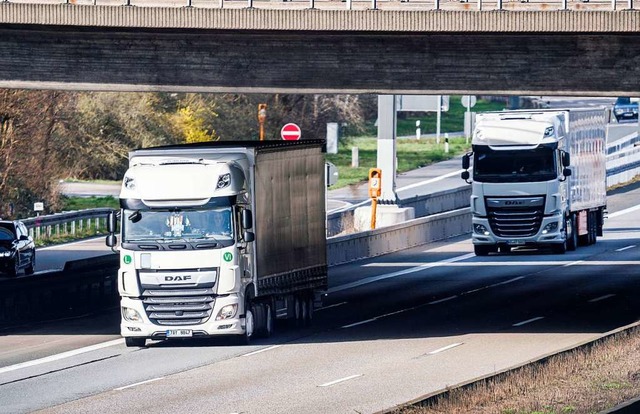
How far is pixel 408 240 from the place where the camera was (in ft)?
159

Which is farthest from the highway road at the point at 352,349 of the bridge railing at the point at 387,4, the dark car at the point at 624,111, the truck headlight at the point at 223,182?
the dark car at the point at 624,111

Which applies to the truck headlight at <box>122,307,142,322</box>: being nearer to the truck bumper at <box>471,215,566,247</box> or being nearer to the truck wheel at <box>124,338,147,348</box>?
the truck wheel at <box>124,338,147,348</box>

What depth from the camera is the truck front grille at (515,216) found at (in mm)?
42875

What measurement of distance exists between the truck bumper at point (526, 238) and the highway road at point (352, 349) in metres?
1.96

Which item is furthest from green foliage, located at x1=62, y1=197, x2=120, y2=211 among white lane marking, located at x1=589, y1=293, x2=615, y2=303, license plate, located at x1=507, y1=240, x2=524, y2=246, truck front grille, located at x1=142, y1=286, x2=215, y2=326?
truck front grille, located at x1=142, y1=286, x2=215, y2=326

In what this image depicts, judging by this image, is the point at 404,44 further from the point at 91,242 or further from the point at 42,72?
the point at 91,242

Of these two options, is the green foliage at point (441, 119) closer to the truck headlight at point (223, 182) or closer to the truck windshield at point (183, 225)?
the truck headlight at point (223, 182)

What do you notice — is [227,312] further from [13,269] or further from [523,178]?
[523,178]

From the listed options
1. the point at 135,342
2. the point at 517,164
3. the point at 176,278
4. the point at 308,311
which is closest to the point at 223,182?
the point at 176,278

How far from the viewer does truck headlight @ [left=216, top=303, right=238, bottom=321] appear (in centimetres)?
2566

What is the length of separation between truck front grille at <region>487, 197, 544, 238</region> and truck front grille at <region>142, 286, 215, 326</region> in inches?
739

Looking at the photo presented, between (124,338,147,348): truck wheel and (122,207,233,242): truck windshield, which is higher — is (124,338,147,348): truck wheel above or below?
below

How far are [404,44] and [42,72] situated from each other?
6.87m

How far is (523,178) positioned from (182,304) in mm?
18939
